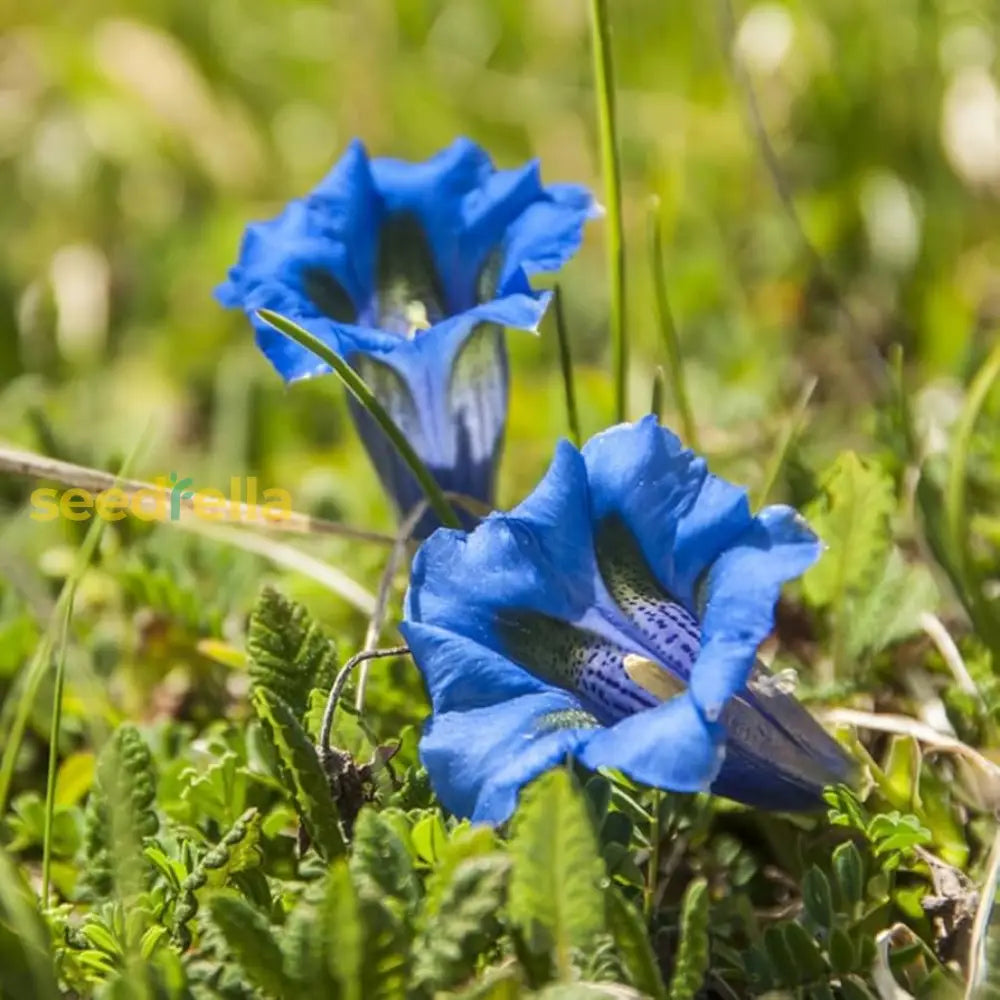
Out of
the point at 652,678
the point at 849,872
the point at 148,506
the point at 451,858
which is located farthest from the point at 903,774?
the point at 148,506

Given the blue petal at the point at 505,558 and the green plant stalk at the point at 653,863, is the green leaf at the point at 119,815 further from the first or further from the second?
the green plant stalk at the point at 653,863

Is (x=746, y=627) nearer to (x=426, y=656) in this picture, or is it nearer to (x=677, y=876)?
(x=426, y=656)

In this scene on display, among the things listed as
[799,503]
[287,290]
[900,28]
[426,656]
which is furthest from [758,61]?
[426,656]

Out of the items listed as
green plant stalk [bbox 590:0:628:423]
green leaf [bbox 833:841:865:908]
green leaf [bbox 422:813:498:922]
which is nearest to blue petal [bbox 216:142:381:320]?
green plant stalk [bbox 590:0:628:423]

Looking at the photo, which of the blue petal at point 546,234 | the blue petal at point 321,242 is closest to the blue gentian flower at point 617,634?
the blue petal at point 546,234

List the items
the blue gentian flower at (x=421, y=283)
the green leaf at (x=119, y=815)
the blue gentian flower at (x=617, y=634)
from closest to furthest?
1. the blue gentian flower at (x=617, y=634)
2. the green leaf at (x=119, y=815)
3. the blue gentian flower at (x=421, y=283)

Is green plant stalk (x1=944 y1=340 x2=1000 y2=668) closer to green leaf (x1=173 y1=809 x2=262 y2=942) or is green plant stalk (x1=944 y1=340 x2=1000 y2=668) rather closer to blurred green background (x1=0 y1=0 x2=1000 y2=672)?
blurred green background (x1=0 y1=0 x2=1000 y2=672)
